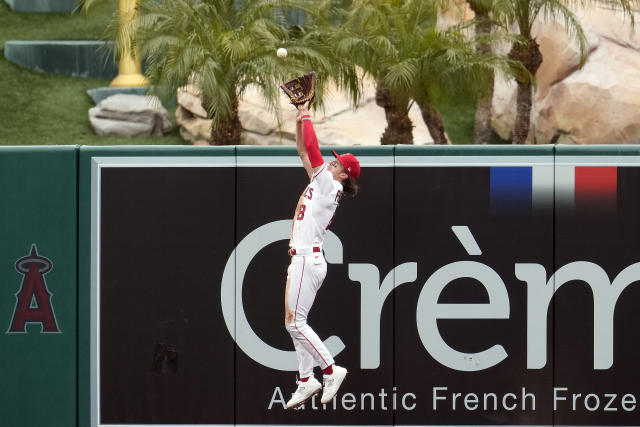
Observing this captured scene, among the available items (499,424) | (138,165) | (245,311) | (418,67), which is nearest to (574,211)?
(499,424)

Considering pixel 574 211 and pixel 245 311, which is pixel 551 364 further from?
pixel 245 311

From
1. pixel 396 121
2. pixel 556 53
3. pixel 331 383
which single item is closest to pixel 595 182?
pixel 331 383

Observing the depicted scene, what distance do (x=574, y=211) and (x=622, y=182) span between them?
500 millimetres

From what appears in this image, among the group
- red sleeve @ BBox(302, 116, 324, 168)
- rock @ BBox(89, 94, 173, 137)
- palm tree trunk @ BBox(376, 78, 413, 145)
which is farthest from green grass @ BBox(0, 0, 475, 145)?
red sleeve @ BBox(302, 116, 324, 168)

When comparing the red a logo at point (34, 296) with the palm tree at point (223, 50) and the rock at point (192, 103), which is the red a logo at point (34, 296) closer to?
the palm tree at point (223, 50)

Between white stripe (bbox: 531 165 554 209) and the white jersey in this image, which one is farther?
white stripe (bbox: 531 165 554 209)

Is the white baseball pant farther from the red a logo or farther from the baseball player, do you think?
the red a logo

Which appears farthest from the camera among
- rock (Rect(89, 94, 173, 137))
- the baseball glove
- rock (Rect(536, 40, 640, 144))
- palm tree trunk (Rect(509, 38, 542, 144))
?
rock (Rect(89, 94, 173, 137))

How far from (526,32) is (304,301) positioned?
12.6m

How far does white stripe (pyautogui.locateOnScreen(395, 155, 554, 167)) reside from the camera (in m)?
8.91

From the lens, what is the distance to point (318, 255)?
8.23 meters

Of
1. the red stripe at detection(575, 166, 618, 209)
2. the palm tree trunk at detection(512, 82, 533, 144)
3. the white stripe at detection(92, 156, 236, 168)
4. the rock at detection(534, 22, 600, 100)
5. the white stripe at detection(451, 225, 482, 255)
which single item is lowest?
the white stripe at detection(451, 225, 482, 255)

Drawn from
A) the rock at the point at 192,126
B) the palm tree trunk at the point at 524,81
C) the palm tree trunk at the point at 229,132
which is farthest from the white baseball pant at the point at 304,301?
the rock at the point at 192,126

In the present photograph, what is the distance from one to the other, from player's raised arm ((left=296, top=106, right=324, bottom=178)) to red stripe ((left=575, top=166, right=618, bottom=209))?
8.09 feet
